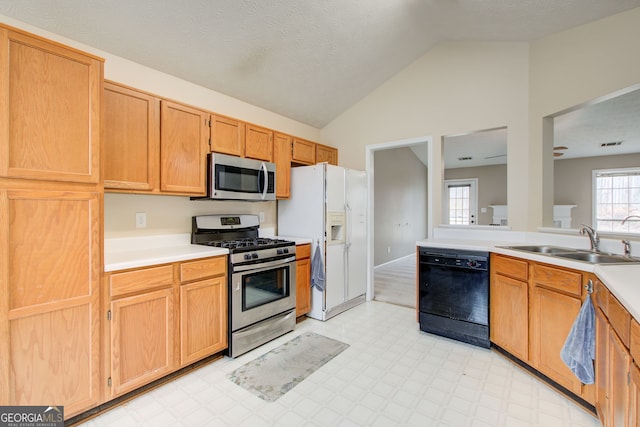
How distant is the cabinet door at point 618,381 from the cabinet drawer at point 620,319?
35 millimetres

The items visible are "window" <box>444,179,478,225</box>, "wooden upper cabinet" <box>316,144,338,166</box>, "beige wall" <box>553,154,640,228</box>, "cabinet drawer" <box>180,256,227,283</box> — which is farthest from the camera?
"window" <box>444,179,478,225</box>

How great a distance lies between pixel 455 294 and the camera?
2742 mm

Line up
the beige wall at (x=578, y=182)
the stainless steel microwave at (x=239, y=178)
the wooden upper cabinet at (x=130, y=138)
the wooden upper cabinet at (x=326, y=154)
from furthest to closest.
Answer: the beige wall at (x=578, y=182)
the wooden upper cabinet at (x=326, y=154)
the stainless steel microwave at (x=239, y=178)
the wooden upper cabinet at (x=130, y=138)

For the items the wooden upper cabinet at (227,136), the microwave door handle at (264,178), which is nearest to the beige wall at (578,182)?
the microwave door handle at (264,178)

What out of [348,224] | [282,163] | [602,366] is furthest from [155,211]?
[602,366]

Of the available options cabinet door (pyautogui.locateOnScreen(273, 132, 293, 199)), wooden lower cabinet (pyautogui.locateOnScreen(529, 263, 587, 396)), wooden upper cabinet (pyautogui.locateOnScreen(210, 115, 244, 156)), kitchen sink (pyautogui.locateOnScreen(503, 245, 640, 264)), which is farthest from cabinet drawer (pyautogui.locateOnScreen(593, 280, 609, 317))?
wooden upper cabinet (pyautogui.locateOnScreen(210, 115, 244, 156))

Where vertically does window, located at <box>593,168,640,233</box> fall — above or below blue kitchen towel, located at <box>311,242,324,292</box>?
above

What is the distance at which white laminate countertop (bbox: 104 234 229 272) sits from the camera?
74.2 inches

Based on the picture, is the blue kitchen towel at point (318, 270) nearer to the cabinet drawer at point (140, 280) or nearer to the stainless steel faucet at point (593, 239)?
the cabinet drawer at point (140, 280)

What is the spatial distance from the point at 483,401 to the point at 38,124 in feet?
10.3

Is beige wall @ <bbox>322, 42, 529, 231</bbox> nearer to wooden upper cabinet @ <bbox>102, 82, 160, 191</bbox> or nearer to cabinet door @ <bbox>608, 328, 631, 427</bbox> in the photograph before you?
cabinet door @ <bbox>608, 328, 631, 427</bbox>

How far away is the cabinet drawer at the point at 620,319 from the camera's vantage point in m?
1.14

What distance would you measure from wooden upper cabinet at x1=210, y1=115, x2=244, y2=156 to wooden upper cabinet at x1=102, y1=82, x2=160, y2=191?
49 centimetres

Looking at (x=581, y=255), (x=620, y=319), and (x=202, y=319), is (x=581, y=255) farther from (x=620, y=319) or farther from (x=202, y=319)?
(x=202, y=319)
